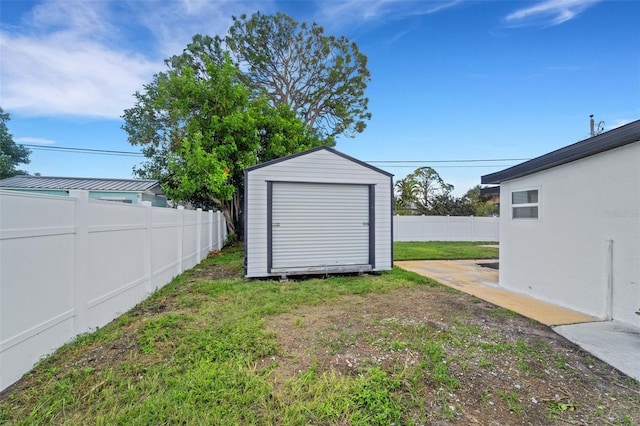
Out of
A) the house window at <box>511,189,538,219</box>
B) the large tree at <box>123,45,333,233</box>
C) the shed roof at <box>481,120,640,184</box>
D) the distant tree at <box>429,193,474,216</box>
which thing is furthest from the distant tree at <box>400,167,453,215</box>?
the shed roof at <box>481,120,640,184</box>

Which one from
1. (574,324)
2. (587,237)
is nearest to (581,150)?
(587,237)

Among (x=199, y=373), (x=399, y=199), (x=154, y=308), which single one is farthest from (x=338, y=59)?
(x=199, y=373)

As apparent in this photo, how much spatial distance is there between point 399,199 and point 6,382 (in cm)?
2257

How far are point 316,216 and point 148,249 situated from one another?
3.41 meters

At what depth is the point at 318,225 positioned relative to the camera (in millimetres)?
6746

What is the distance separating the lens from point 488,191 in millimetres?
7602

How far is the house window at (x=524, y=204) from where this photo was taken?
5337 mm

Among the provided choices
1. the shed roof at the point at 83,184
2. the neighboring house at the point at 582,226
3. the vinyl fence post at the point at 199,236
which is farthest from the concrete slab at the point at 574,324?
the shed roof at the point at 83,184

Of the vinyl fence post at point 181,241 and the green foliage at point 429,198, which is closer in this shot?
the vinyl fence post at point 181,241

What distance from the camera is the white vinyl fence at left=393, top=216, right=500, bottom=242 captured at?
16.5 metres

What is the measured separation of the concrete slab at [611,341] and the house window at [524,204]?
2127 mm

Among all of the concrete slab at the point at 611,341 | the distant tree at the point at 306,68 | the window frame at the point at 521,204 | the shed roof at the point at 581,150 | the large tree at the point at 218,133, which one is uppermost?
the distant tree at the point at 306,68

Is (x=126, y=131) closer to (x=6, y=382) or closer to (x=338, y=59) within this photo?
(x=338, y=59)

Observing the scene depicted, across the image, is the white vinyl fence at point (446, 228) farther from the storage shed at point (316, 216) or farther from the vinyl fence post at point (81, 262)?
the vinyl fence post at point (81, 262)
